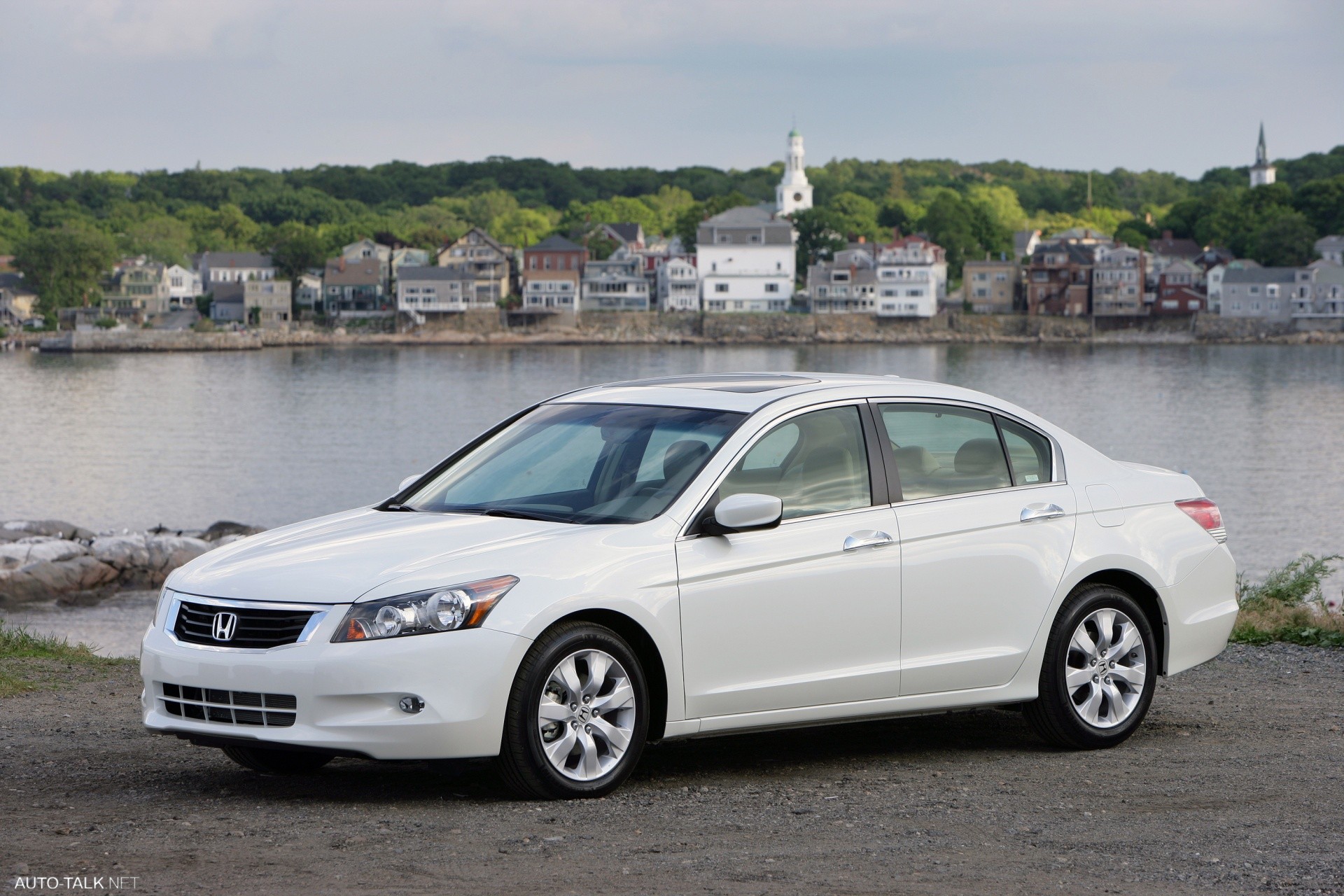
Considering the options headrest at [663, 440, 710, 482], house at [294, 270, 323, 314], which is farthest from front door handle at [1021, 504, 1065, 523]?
house at [294, 270, 323, 314]

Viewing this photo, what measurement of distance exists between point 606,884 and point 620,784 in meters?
1.32

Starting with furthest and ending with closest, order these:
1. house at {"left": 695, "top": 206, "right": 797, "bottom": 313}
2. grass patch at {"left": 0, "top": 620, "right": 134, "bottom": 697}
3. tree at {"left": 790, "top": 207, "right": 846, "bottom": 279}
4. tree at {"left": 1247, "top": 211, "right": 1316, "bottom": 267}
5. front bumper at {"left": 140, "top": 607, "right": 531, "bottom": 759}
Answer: tree at {"left": 790, "top": 207, "right": 846, "bottom": 279} < tree at {"left": 1247, "top": 211, "right": 1316, "bottom": 267} < house at {"left": 695, "top": 206, "right": 797, "bottom": 313} < grass patch at {"left": 0, "top": 620, "right": 134, "bottom": 697} < front bumper at {"left": 140, "top": 607, "right": 531, "bottom": 759}

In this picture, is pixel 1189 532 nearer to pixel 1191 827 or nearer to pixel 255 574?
pixel 1191 827

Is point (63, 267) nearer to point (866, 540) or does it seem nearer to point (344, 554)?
point (344, 554)

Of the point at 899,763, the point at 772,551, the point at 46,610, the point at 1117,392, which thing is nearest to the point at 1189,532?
the point at 899,763

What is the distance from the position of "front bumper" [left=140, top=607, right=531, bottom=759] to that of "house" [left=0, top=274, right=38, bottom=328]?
194947mm

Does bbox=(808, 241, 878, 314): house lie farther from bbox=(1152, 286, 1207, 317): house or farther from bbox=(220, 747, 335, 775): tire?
bbox=(220, 747, 335, 775): tire

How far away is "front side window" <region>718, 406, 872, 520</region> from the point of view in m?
6.79

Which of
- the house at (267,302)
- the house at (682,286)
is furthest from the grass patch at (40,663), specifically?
the house at (267,302)

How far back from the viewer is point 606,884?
502 cm

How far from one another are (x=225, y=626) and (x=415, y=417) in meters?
72.1

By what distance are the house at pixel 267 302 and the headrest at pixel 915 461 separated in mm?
186498

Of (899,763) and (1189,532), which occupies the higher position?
(1189,532)

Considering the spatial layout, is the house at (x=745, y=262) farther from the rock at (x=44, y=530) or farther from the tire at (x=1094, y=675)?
the tire at (x=1094, y=675)
